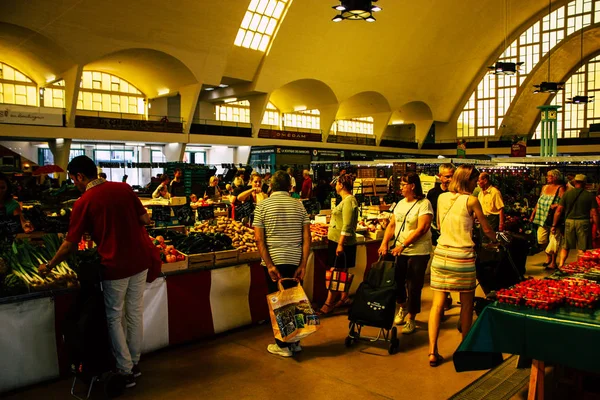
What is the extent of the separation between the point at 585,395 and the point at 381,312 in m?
1.56

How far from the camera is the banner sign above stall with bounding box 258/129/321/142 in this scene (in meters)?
28.4

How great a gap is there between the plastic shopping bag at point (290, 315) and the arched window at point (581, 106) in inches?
1522

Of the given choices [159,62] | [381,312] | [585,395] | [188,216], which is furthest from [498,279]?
[159,62]

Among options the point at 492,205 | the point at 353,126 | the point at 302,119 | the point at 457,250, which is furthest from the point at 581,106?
the point at 457,250

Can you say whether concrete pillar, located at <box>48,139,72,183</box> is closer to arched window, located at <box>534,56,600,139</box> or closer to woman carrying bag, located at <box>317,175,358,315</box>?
woman carrying bag, located at <box>317,175,358,315</box>

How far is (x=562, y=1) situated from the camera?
36281 mm

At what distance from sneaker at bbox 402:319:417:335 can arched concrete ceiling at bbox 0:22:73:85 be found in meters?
19.6

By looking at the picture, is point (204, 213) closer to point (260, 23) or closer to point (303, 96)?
point (260, 23)

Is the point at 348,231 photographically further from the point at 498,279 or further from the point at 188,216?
the point at 188,216

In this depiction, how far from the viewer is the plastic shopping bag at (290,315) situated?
13.1 feet

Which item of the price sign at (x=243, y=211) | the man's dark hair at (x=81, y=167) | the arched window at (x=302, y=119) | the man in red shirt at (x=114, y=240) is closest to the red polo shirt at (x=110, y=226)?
the man in red shirt at (x=114, y=240)

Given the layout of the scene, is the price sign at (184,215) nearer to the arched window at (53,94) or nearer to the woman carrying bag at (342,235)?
the woman carrying bag at (342,235)

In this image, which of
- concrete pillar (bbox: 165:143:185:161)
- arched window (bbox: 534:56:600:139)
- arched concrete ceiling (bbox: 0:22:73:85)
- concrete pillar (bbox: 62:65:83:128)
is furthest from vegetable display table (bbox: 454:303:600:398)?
arched window (bbox: 534:56:600:139)

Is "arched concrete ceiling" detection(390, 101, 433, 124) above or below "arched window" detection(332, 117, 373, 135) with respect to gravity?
above
